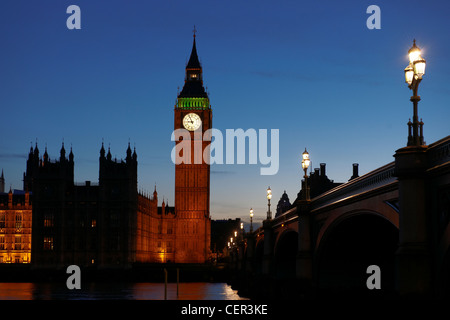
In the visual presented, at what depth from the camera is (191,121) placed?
602ft

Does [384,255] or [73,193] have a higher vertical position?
[73,193]

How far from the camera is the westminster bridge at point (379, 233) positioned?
57.7 ft

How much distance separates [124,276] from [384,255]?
8175 centimetres

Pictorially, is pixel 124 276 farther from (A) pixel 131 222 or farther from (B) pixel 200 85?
(B) pixel 200 85

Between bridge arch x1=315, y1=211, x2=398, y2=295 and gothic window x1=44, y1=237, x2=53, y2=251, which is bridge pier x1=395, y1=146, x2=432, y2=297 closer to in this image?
bridge arch x1=315, y1=211, x2=398, y2=295

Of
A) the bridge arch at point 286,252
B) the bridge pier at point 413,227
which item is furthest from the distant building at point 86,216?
the bridge pier at point 413,227

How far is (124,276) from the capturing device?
114 metres

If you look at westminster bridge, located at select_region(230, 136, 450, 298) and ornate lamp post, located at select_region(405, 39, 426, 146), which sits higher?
ornate lamp post, located at select_region(405, 39, 426, 146)

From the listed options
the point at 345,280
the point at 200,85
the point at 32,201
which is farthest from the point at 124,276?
the point at 200,85

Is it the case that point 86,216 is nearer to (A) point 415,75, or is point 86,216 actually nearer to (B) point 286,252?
(B) point 286,252

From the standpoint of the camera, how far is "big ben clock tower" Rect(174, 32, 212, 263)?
174125 mm

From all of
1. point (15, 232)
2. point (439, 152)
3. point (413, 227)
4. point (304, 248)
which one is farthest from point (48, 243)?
point (439, 152)

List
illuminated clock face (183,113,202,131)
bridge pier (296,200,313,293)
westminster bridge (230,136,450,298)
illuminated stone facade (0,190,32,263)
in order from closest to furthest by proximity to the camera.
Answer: westminster bridge (230,136,450,298), bridge pier (296,200,313,293), illuminated stone facade (0,190,32,263), illuminated clock face (183,113,202,131)

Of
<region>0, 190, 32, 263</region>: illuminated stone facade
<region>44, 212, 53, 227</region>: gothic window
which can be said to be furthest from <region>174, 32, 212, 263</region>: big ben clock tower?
<region>44, 212, 53, 227</region>: gothic window
